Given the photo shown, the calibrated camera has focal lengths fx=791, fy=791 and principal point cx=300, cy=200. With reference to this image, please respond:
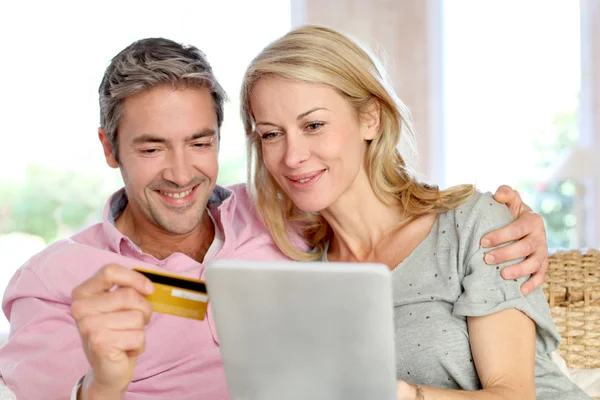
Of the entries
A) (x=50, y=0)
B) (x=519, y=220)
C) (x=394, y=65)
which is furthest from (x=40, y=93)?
(x=519, y=220)

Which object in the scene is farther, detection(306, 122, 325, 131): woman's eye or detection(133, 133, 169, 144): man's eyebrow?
detection(133, 133, 169, 144): man's eyebrow

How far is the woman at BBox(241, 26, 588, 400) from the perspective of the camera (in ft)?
5.36

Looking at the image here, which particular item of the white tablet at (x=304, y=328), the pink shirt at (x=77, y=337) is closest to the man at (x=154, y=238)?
the pink shirt at (x=77, y=337)

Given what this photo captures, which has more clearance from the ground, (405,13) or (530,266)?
(405,13)

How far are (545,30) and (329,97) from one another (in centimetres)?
366

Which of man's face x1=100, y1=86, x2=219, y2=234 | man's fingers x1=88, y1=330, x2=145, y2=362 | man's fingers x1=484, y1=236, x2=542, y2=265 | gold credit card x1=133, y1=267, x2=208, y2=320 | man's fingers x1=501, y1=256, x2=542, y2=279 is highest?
man's face x1=100, y1=86, x2=219, y2=234

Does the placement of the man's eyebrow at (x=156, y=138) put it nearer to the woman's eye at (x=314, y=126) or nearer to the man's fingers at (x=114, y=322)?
the woman's eye at (x=314, y=126)

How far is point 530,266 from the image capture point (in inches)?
66.0

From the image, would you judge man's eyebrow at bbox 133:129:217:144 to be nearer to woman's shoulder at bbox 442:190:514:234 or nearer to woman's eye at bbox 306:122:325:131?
woman's eye at bbox 306:122:325:131

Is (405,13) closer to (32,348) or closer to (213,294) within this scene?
(32,348)

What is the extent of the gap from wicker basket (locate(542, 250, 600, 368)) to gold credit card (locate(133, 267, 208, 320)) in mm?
1177

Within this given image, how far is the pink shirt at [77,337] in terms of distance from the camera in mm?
1817

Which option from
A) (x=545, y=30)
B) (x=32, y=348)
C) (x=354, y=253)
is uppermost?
(x=545, y=30)

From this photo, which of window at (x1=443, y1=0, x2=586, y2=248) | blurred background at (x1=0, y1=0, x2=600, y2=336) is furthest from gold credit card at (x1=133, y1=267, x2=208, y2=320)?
window at (x1=443, y1=0, x2=586, y2=248)
